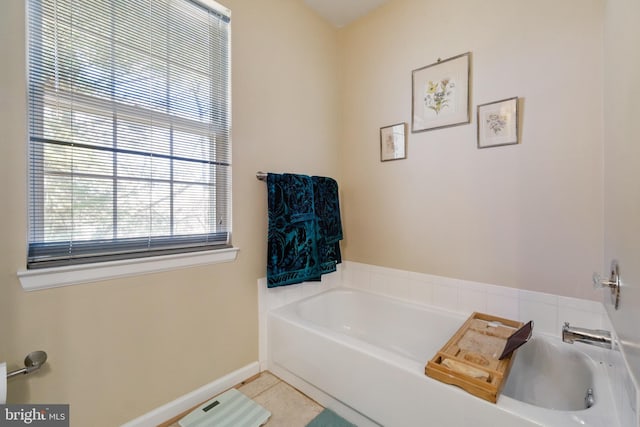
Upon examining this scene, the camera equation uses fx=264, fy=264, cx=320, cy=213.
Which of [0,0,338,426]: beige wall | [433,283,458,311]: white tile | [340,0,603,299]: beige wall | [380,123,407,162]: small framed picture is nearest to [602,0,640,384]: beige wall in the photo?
[340,0,603,299]: beige wall

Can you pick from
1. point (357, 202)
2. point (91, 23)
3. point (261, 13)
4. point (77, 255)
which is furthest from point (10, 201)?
point (357, 202)

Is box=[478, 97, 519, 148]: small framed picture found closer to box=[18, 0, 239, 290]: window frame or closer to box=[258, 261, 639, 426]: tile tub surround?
box=[258, 261, 639, 426]: tile tub surround

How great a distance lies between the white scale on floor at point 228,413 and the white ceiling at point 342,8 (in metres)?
2.87

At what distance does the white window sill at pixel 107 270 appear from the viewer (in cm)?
105

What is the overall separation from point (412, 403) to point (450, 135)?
159 centimetres

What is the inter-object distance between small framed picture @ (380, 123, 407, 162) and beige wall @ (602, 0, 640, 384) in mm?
1059

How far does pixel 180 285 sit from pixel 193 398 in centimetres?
67

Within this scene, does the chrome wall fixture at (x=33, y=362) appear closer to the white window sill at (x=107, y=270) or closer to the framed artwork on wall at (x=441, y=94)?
the white window sill at (x=107, y=270)

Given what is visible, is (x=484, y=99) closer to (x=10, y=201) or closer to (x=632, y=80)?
(x=632, y=80)

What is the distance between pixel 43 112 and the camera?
1078mm

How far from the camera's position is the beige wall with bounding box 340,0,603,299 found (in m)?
1.39

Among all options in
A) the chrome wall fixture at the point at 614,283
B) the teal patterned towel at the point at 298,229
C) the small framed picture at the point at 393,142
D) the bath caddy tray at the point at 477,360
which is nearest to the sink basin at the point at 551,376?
the bath caddy tray at the point at 477,360

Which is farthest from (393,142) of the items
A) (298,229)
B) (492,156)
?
(298,229)

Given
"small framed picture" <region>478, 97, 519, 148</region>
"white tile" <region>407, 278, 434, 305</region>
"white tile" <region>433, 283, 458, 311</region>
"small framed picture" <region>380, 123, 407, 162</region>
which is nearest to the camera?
"small framed picture" <region>478, 97, 519, 148</region>
